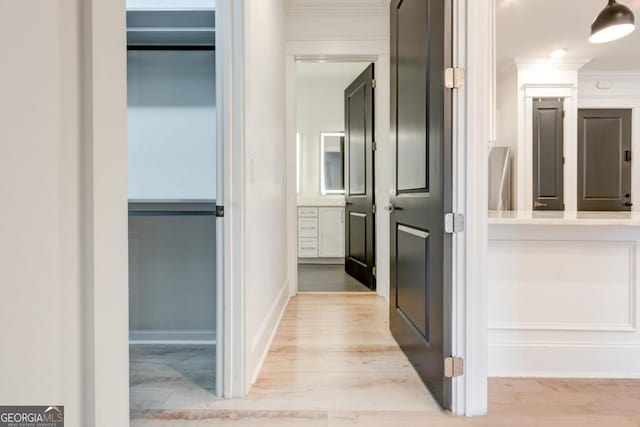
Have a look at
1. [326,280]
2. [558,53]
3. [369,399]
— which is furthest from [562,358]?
[558,53]

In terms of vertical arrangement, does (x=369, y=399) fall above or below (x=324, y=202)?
below

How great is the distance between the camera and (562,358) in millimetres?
2117

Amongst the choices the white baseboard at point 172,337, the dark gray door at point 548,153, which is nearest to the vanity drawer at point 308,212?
the dark gray door at point 548,153

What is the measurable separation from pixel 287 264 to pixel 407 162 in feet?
6.23

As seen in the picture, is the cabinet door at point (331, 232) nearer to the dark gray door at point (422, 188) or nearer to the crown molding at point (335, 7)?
the crown molding at point (335, 7)

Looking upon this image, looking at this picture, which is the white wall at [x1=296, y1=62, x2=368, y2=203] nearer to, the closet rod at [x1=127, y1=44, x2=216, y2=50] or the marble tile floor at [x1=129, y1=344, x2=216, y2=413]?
the closet rod at [x1=127, y1=44, x2=216, y2=50]

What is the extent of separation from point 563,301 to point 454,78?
4.41 feet

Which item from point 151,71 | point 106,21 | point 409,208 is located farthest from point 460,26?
point 151,71

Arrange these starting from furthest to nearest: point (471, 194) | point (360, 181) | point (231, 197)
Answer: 1. point (360, 181)
2. point (231, 197)
3. point (471, 194)

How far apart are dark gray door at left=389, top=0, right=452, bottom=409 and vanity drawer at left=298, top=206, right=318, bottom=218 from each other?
3322 mm

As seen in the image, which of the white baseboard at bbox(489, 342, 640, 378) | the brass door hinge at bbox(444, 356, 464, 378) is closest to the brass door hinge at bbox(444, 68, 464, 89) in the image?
the brass door hinge at bbox(444, 356, 464, 378)

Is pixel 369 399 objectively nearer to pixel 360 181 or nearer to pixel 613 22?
pixel 613 22

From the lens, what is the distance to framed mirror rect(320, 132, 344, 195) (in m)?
6.25

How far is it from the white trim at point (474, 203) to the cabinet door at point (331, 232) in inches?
168
